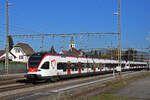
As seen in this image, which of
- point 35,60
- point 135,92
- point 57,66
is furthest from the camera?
point 57,66

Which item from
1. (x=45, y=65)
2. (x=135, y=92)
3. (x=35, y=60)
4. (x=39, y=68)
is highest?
(x=35, y=60)

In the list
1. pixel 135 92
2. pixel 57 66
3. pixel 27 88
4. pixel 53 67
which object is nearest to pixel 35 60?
pixel 53 67

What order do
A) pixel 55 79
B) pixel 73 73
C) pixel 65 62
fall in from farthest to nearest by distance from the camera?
pixel 73 73, pixel 65 62, pixel 55 79

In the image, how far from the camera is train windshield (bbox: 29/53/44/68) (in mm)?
23375

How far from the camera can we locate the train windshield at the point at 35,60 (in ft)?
76.7

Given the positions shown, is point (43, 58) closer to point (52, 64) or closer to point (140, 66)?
point (52, 64)

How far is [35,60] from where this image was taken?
2367cm

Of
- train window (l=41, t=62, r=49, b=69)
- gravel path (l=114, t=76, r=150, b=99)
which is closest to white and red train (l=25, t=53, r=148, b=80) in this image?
train window (l=41, t=62, r=49, b=69)

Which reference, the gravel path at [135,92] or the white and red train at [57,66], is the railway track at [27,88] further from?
the gravel path at [135,92]

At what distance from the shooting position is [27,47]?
3575 inches

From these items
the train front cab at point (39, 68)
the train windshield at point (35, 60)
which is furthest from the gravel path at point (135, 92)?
the train windshield at point (35, 60)

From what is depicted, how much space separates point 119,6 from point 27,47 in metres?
68.0

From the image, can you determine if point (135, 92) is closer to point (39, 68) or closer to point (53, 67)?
point (39, 68)

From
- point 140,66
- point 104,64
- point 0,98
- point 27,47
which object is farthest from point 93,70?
point 27,47
